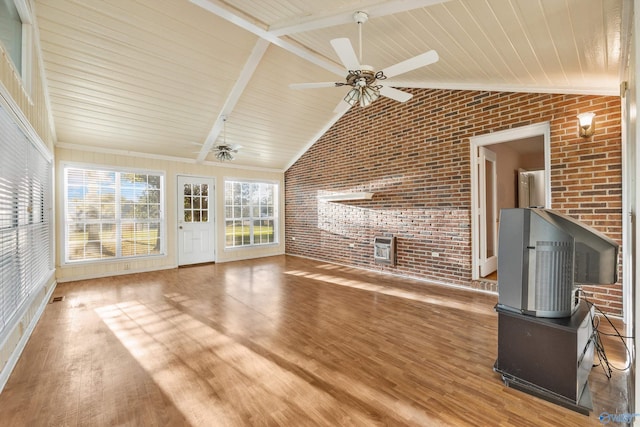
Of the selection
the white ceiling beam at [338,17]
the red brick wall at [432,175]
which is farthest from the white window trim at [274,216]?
the white ceiling beam at [338,17]

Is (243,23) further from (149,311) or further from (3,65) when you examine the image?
(149,311)

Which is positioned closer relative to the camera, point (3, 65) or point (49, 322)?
point (3, 65)

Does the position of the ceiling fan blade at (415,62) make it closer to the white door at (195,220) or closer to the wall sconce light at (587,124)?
the wall sconce light at (587,124)

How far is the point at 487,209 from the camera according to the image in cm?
479

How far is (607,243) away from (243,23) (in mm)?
3916

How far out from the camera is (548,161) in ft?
11.6

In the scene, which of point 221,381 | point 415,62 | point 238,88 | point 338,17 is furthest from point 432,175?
point 221,381

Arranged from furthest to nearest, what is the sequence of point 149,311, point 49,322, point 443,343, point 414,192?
point 414,192, point 149,311, point 49,322, point 443,343

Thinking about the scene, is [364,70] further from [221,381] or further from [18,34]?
[18,34]

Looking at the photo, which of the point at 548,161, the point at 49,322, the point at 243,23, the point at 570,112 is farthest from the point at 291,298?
the point at 570,112

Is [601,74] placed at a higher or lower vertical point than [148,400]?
higher

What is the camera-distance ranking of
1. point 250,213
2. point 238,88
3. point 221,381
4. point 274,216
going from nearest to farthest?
point 221,381, point 238,88, point 250,213, point 274,216

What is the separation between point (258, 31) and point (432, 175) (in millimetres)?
3308

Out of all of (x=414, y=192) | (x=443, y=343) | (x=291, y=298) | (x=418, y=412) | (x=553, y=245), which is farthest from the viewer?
(x=414, y=192)
